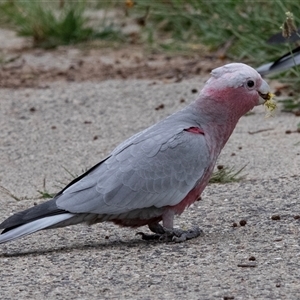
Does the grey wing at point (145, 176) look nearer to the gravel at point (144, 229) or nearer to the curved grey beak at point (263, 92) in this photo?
the gravel at point (144, 229)

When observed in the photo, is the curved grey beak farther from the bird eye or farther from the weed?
the weed

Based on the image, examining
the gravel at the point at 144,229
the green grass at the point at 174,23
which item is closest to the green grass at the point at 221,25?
the green grass at the point at 174,23

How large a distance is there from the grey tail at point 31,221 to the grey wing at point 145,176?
2.4 inches

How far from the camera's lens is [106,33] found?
30.6 ft

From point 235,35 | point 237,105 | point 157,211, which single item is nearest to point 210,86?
point 237,105

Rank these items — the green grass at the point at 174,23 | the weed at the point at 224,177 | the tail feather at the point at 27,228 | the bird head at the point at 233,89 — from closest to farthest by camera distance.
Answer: the tail feather at the point at 27,228 → the bird head at the point at 233,89 → the weed at the point at 224,177 → the green grass at the point at 174,23

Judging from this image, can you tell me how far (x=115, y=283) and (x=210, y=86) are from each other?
1022 millimetres

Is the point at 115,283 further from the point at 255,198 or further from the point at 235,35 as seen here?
the point at 235,35

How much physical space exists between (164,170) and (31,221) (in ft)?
1.95

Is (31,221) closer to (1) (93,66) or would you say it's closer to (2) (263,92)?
(2) (263,92)

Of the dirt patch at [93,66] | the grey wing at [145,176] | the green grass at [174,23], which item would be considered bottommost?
the dirt patch at [93,66]

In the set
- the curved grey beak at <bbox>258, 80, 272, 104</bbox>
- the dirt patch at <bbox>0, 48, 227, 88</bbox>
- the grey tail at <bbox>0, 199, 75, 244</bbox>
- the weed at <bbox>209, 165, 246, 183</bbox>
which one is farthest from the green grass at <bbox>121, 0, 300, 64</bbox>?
the grey tail at <bbox>0, 199, 75, 244</bbox>

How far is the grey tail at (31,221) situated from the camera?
3.83 meters

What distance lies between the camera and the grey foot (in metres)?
4.03
